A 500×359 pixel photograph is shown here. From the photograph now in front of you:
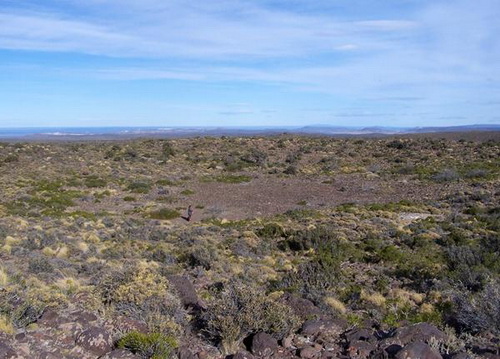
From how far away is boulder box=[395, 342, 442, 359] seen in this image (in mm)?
5914

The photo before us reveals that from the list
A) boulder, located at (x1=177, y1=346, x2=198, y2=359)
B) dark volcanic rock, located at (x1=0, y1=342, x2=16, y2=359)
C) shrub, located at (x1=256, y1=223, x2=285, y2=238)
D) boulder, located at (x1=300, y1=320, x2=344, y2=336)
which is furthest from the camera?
shrub, located at (x1=256, y1=223, x2=285, y2=238)

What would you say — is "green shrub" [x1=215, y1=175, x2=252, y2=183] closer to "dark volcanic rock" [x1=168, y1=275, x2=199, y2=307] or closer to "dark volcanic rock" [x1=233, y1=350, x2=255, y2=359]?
"dark volcanic rock" [x1=168, y1=275, x2=199, y2=307]

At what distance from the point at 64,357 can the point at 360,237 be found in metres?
12.9

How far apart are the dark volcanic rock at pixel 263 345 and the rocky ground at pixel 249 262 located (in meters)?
0.03

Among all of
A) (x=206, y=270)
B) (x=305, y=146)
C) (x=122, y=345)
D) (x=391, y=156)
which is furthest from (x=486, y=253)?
(x=305, y=146)

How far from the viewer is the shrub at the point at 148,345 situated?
6.06m

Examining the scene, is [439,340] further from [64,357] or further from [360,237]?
[360,237]

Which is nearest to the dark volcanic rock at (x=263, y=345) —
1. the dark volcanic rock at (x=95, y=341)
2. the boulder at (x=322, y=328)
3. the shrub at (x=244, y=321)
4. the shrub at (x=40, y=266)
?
the shrub at (x=244, y=321)

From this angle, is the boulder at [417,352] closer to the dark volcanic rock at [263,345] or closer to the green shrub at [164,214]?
the dark volcanic rock at [263,345]

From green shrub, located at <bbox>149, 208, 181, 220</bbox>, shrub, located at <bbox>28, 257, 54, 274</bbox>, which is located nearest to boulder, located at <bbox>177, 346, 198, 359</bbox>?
shrub, located at <bbox>28, 257, 54, 274</bbox>

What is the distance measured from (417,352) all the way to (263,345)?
2.01 meters

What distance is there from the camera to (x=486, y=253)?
44.2ft

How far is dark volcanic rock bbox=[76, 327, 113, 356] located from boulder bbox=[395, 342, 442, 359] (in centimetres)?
355

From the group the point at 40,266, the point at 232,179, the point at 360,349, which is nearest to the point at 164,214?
the point at 40,266
